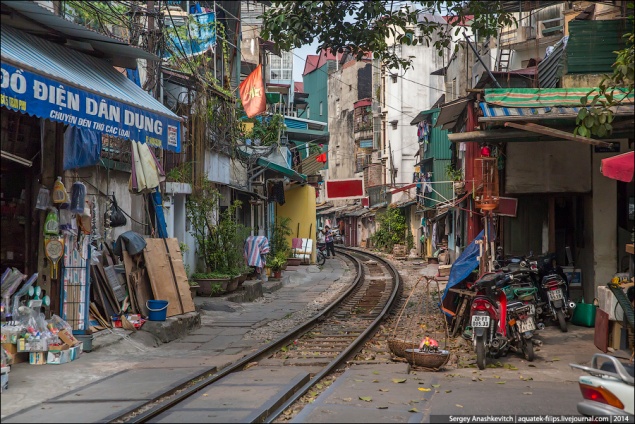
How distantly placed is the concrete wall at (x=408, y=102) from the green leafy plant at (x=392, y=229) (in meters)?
6.72

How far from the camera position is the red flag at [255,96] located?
20.1m

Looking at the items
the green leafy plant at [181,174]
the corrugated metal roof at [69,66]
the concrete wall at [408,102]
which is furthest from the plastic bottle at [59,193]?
the concrete wall at [408,102]

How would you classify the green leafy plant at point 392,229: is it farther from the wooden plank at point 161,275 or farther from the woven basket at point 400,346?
the woven basket at point 400,346

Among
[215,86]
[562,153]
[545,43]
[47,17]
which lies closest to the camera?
[47,17]

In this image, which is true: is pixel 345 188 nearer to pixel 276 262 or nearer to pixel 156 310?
pixel 276 262

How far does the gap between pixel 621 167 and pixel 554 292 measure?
14.8 ft

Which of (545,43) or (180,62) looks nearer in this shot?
(180,62)

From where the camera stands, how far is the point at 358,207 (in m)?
61.0

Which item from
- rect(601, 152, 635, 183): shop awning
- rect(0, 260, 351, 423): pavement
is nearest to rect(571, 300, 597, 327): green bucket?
rect(601, 152, 635, 183): shop awning

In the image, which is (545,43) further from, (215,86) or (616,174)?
(616,174)

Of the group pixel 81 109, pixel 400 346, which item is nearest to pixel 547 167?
pixel 400 346

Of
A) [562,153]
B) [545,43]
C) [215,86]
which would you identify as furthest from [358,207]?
[562,153]

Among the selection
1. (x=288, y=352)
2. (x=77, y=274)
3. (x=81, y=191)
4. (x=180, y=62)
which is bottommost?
(x=288, y=352)

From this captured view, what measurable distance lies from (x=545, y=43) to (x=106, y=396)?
2310 cm
